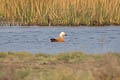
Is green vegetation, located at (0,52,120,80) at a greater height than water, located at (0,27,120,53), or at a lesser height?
greater

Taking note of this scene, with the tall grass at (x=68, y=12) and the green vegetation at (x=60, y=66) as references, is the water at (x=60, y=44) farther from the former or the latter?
the green vegetation at (x=60, y=66)

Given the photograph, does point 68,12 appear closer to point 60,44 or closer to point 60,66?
point 60,44

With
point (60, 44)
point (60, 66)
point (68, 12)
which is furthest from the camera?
point (68, 12)

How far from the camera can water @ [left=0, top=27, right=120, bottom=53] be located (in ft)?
47.1

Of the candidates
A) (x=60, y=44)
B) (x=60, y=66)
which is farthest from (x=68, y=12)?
(x=60, y=66)

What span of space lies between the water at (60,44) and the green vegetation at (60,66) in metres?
2.13

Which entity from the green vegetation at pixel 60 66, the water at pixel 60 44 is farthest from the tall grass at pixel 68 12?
the green vegetation at pixel 60 66

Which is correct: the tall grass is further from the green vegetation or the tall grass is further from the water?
the green vegetation

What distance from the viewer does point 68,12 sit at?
69.6 feet

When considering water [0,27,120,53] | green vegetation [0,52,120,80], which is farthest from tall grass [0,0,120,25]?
green vegetation [0,52,120,80]

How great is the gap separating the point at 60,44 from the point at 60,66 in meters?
6.37

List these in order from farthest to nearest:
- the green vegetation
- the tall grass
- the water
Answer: the tall grass, the water, the green vegetation

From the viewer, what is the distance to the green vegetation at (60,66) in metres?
7.28

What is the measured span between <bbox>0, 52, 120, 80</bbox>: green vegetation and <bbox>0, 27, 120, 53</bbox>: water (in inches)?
83.7
